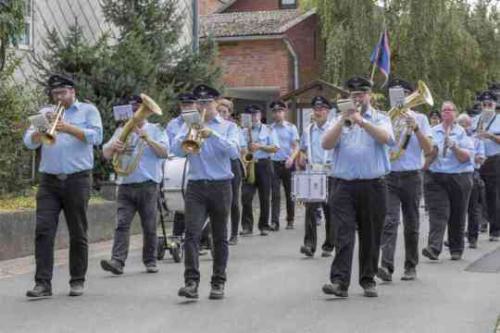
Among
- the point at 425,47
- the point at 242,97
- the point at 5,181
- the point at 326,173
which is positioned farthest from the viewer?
the point at 242,97

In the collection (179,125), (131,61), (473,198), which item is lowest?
(473,198)

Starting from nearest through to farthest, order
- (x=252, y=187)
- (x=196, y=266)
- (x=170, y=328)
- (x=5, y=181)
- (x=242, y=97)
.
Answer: (x=170, y=328), (x=196, y=266), (x=5, y=181), (x=252, y=187), (x=242, y=97)

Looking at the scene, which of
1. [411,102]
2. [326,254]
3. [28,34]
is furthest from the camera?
[28,34]

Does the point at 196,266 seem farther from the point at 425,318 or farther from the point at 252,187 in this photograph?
the point at 252,187

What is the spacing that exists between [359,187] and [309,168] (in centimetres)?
359

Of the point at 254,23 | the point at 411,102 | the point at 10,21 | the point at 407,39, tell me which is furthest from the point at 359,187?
the point at 254,23

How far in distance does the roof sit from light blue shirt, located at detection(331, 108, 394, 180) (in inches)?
954

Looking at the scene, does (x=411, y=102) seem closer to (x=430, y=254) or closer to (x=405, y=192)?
(x=405, y=192)

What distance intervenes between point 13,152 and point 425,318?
8.12m

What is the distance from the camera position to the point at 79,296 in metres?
9.71

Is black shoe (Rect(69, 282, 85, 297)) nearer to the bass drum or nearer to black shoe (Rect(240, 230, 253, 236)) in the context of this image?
the bass drum

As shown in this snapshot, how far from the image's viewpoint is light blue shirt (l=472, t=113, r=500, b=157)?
14823mm

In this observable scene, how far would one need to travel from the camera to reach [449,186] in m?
12.3

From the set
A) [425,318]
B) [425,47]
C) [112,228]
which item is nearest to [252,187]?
[112,228]
